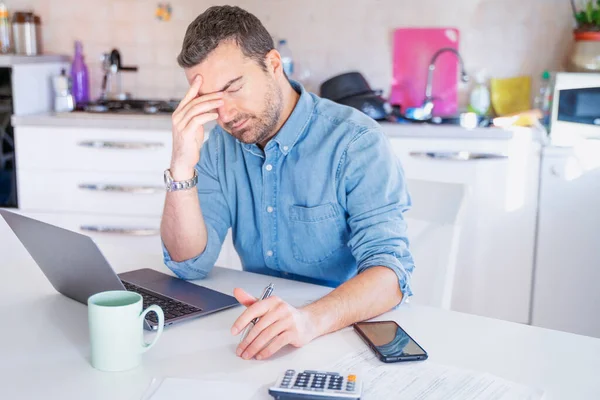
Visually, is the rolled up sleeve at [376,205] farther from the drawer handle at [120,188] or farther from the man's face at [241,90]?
the drawer handle at [120,188]

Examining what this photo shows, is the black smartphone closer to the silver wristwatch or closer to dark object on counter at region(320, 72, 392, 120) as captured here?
the silver wristwatch

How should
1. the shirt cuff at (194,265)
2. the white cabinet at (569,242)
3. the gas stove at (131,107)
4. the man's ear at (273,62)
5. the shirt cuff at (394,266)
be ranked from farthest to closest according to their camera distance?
the gas stove at (131,107)
the white cabinet at (569,242)
the man's ear at (273,62)
the shirt cuff at (194,265)
the shirt cuff at (394,266)

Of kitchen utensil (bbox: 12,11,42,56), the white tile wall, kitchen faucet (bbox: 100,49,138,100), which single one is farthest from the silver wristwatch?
kitchen utensil (bbox: 12,11,42,56)

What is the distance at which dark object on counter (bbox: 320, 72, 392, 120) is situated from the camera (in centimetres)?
305

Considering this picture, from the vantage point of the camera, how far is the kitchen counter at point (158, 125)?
290 cm

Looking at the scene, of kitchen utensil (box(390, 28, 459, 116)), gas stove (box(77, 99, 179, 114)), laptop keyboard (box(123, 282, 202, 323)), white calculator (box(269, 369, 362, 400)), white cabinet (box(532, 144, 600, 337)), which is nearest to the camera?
white calculator (box(269, 369, 362, 400))

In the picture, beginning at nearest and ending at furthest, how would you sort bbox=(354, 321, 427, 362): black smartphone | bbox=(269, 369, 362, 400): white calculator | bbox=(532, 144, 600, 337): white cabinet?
bbox=(269, 369, 362, 400): white calculator
bbox=(354, 321, 427, 362): black smartphone
bbox=(532, 144, 600, 337): white cabinet

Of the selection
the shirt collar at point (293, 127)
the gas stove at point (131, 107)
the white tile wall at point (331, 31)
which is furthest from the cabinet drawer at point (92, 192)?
the shirt collar at point (293, 127)

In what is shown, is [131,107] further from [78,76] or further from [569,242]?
[569,242]

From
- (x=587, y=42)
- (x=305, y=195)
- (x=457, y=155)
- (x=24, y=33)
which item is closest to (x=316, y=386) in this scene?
(x=305, y=195)

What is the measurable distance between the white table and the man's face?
1.37 feet

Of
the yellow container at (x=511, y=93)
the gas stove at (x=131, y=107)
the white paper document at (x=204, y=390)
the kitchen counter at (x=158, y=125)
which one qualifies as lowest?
the white paper document at (x=204, y=390)

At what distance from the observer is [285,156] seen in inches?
64.8

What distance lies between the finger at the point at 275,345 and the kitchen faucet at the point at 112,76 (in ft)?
8.71
